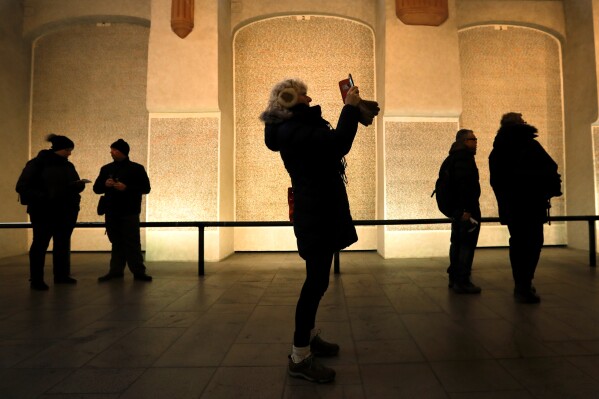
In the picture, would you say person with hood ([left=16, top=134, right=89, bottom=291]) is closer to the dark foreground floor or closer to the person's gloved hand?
the dark foreground floor

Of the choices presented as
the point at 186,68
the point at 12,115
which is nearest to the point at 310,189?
the point at 186,68

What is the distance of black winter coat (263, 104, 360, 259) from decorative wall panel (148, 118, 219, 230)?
4365mm

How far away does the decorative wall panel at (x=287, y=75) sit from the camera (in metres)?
7.21

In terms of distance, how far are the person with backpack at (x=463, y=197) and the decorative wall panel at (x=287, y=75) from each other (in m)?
3.38

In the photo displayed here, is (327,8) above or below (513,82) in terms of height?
above

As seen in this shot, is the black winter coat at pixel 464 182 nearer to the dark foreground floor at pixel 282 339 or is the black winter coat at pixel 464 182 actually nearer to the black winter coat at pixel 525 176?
the black winter coat at pixel 525 176

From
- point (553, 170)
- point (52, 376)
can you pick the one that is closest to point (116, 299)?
point (52, 376)

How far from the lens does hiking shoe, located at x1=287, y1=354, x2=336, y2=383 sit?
1910mm

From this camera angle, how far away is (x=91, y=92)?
24.3 feet

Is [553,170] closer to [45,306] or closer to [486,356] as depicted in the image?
[486,356]

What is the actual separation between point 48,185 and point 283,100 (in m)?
3.51

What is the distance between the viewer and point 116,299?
12.2 feet

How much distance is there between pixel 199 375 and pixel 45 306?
228cm

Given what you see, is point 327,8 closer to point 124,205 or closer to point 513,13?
point 513,13
